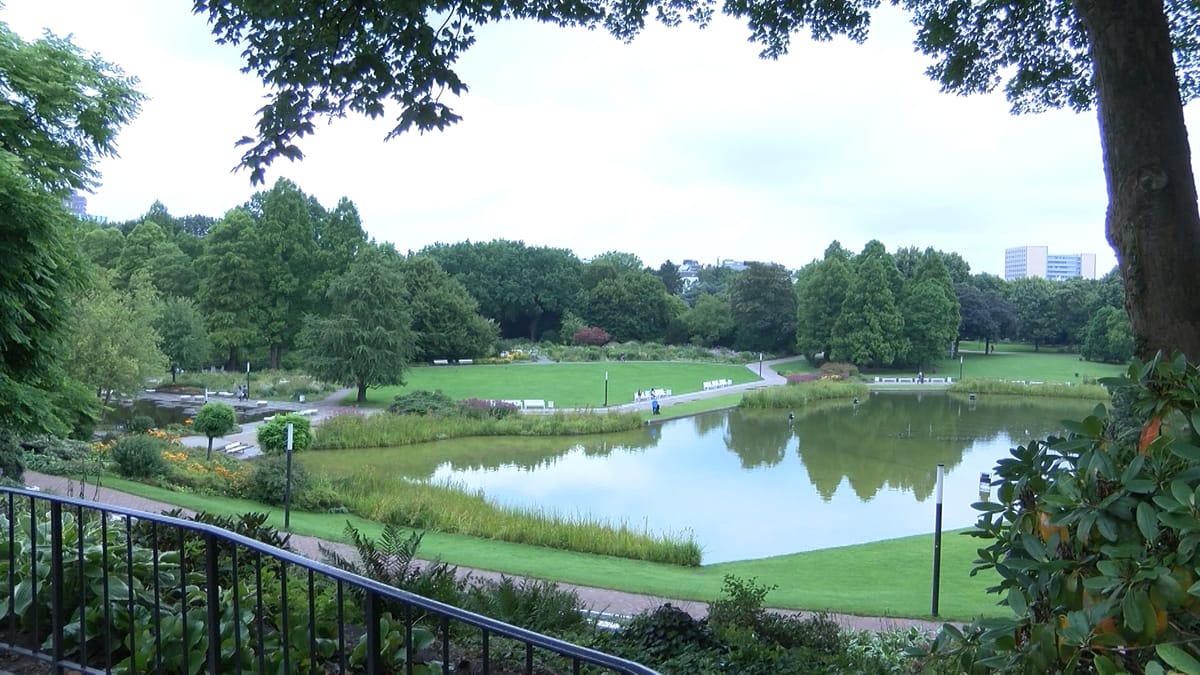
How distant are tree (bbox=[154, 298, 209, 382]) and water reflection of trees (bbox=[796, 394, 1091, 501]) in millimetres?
27005

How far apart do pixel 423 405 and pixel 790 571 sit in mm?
20221

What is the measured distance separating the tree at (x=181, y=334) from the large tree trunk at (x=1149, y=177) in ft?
125

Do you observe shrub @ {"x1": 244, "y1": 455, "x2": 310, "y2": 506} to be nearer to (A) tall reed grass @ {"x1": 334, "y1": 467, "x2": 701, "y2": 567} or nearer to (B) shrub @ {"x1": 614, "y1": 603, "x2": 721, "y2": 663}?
(A) tall reed grass @ {"x1": 334, "y1": 467, "x2": 701, "y2": 567}

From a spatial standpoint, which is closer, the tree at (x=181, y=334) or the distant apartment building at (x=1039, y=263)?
the tree at (x=181, y=334)

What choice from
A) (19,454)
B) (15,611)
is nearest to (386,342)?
(19,454)

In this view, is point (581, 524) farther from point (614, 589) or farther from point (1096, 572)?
point (1096, 572)

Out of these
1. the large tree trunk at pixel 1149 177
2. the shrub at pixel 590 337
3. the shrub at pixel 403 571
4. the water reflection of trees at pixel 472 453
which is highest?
the large tree trunk at pixel 1149 177

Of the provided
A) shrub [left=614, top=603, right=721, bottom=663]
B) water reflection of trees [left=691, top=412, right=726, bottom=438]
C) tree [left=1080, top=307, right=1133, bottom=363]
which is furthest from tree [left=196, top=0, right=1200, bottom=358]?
tree [left=1080, top=307, right=1133, bottom=363]

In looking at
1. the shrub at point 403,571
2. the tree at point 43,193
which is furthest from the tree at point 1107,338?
the tree at point 43,193

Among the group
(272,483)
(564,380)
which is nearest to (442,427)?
(272,483)

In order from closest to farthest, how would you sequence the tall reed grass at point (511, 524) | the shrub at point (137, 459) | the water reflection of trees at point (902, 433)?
the tall reed grass at point (511, 524) < the shrub at point (137, 459) < the water reflection of trees at point (902, 433)

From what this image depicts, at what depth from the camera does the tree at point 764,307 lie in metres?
58.2

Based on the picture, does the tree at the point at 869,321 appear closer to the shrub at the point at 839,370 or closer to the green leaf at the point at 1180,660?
the shrub at the point at 839,370

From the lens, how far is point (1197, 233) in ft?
9.39
